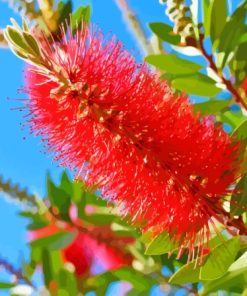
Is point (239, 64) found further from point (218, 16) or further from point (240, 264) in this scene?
point (240, 264)

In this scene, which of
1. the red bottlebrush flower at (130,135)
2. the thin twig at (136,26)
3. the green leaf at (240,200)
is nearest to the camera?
the red bottlebrush flower at (130,135)

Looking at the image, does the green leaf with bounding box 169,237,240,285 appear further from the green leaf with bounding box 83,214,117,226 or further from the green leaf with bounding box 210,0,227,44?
the green leaf with bounding box 83,214,117,226

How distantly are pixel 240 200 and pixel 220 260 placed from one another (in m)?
0.10

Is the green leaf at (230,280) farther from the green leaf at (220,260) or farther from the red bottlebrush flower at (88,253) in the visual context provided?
the red bottlebrush flower at (88,253)

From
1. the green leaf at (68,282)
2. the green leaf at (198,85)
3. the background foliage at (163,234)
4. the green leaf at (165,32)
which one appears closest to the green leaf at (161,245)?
the background foliage at (163,234)

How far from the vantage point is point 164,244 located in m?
1.27

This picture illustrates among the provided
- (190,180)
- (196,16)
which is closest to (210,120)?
(190,180)

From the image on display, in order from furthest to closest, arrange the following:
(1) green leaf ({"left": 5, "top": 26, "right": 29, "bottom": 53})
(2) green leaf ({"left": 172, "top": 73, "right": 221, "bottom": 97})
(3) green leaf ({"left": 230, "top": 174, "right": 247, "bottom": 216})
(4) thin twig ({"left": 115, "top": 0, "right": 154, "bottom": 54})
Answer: (4) thin twig ({"left": 115, "top": 0, "right": 154, "bottom": 54}) < (2) green leaf ({"left": 172, "top": 73, "right": 221, "bottom": 97}) < (3) green leaf ({"left": 230, "top": 174, "right": 247, "bottom": 216}) < (1) green leaf ({"left": 5, "top": 26, "right": 29, "bottom": 53})

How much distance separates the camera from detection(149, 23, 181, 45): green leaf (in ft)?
4.74

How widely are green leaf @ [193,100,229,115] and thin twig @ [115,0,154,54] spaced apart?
0.17 meters

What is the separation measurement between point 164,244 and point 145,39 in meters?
0.49

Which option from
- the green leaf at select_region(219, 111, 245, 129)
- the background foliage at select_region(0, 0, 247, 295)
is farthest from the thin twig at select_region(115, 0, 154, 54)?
the green leaf at select_region(219, 111, 245, 129)

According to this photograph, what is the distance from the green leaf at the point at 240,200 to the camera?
1.21 metres

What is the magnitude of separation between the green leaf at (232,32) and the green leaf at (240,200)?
10.8 inches
